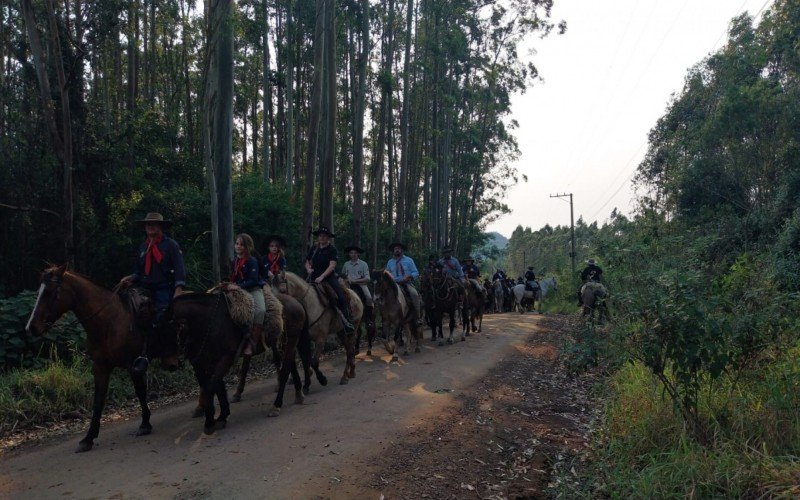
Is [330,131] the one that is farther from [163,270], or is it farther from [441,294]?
[163,270]

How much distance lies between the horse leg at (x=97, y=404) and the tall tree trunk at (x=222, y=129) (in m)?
5.40

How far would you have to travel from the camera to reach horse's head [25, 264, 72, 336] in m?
5.23

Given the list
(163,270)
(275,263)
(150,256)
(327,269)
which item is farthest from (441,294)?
(150,256)

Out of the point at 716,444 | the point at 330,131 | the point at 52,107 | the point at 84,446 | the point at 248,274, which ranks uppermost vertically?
the point at 330,131

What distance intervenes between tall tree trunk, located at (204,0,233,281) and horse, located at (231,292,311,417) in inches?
159

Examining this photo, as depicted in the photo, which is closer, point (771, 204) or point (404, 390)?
point (404, 390)

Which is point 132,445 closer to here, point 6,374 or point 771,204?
point 6,374

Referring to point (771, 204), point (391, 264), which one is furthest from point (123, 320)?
point (771, 204)

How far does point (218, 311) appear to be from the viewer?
6.27m

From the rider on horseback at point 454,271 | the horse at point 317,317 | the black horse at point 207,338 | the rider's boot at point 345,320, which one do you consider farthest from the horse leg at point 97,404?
the rider on horseback at point 454,271

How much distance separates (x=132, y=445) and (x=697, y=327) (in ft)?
19.6

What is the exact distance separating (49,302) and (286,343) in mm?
2976

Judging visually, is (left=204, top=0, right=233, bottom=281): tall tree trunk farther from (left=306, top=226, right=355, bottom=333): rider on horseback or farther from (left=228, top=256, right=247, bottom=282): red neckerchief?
(left=228, top=256, right=247, bottom=282): red neckerchief

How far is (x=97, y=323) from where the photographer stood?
568 centimetres
